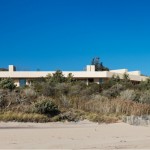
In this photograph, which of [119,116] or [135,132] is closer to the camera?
[135,132]

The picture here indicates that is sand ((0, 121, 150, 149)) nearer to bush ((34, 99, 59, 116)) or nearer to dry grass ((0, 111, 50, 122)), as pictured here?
dry grass ((0, 111, 50, 122))

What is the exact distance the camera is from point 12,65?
7469 cm

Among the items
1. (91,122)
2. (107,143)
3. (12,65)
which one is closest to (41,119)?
(91,122)

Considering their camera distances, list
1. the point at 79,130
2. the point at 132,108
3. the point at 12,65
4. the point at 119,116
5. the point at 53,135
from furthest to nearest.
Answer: the point at 12,65
the point at 132,108
the point at 119,116
the point at 79,130
the point at 53,135

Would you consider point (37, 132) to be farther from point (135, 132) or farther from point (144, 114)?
point (144, 114)

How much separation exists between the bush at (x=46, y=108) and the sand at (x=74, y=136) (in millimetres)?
1409

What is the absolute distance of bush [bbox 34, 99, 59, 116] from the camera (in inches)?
770

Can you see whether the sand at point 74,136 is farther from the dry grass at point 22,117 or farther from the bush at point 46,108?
the bush at point 46,108

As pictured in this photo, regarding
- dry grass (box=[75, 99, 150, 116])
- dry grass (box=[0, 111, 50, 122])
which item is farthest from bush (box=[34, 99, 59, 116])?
dry grass (box=[75, 99, 150, 116])

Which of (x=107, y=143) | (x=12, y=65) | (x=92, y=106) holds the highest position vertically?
(x=12, y=65)

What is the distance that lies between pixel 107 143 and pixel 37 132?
9.59ft

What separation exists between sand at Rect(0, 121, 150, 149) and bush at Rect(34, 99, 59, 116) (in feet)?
4.62

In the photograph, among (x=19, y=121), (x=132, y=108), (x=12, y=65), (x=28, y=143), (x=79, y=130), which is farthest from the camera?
(x=12, y=65)

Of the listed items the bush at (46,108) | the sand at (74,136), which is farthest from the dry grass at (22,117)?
the bush at (46,108)
